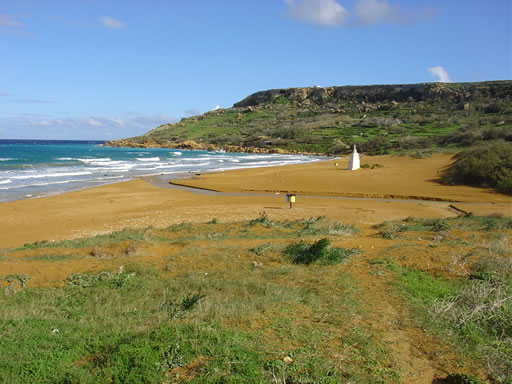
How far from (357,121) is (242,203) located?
78.9 metres

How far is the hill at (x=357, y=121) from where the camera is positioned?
6128 cm

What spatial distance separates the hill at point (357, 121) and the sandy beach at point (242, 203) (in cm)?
2470

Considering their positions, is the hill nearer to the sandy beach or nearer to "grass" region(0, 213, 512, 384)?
the sandy beach

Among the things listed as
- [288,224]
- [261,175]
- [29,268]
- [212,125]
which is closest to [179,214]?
[288,224]

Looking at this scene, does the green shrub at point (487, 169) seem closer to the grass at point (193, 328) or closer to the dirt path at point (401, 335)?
the dirt path at point (401, 335)

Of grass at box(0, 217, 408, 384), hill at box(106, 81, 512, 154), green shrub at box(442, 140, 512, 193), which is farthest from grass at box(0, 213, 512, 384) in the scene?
hill at box(106, 81, 512, 154)

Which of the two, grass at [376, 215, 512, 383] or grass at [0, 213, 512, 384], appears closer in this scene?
grass at [0, 213, 512, 384]

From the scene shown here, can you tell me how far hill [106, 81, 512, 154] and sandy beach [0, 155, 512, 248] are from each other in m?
24.7

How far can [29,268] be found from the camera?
26.8 ft

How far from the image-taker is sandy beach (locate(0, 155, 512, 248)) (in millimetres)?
16214

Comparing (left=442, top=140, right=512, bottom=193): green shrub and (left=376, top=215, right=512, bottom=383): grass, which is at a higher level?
(left=442, top=140, right=512, bottom=193): green shrub

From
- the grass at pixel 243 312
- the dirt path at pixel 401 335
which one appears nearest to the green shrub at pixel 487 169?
the grass at pixel 243 312

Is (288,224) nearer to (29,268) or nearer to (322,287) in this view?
(322,287)

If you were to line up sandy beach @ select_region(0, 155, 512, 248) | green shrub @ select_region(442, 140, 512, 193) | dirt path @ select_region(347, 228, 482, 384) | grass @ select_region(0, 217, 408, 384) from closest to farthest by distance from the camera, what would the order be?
grass @ select_region(0, 217, 408, 384) → dirt path @ select_region(347, 228, 482, 384) → sandy beach @ select_region(0, 155, 512, 248) → green shrub @ select_region(442, 140, 512, 193)
